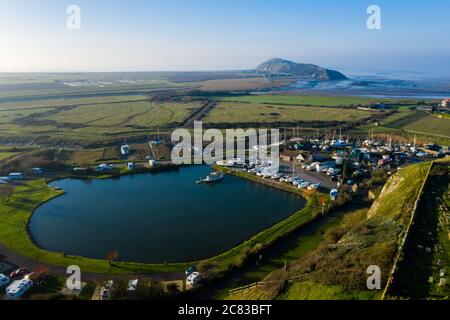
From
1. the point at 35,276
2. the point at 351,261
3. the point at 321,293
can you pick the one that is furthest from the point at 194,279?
the point at 35,276

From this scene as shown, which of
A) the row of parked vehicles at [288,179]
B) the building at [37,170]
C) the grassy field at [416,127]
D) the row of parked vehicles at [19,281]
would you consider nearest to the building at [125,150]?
the building at [37,170]

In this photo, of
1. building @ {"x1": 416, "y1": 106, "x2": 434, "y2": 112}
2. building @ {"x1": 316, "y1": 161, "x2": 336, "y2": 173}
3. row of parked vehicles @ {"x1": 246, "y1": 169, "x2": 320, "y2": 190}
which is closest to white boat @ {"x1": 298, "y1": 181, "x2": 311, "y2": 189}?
row of parked vehicles @ {"x1": 246, "y1": 169, "x2": 320, "y2": 190}

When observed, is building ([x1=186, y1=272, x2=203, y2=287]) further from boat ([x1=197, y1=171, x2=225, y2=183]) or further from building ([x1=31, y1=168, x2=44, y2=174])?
building ([x1=31, y1=168, x2=44, y2=174])

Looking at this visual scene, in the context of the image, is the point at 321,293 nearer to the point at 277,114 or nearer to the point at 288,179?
the point at 288,179
